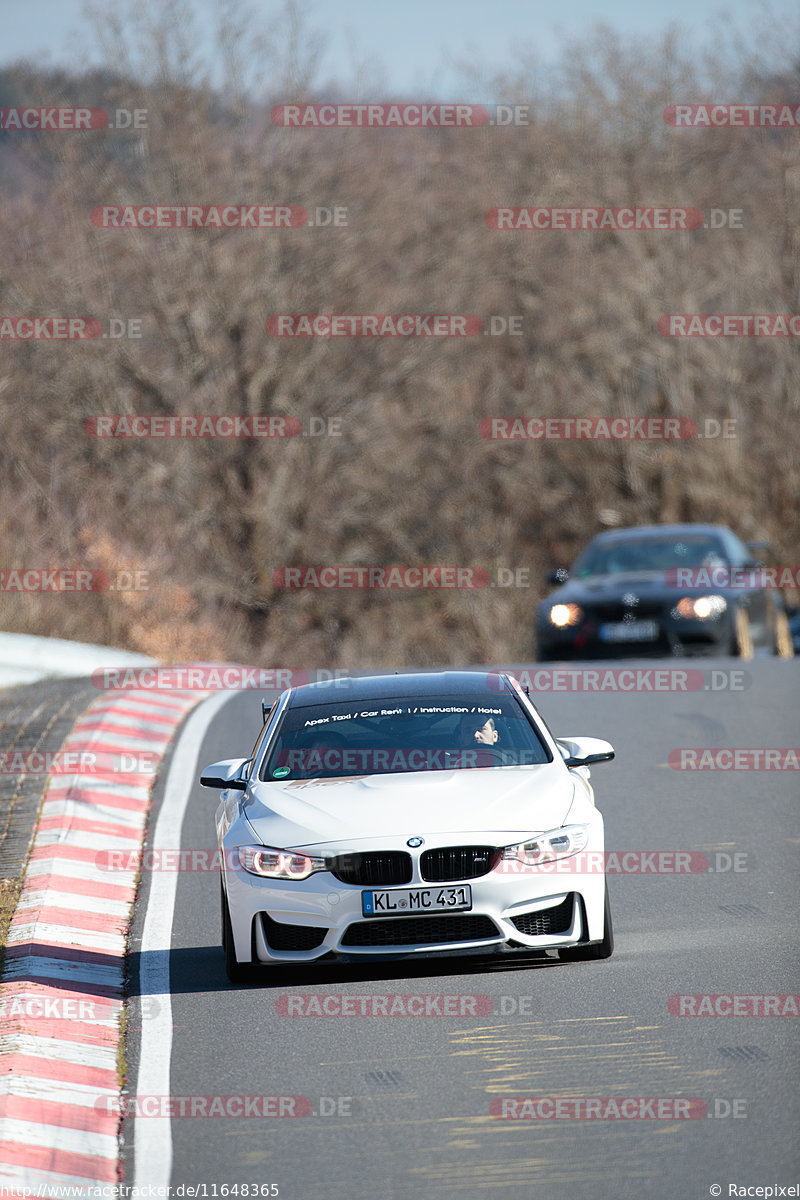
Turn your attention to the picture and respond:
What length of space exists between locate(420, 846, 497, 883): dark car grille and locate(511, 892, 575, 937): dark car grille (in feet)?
0.90

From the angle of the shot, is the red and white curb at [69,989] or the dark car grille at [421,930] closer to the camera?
the red and white curb at [69,989]

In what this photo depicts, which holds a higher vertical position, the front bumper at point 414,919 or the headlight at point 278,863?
the headlight at point 278,863

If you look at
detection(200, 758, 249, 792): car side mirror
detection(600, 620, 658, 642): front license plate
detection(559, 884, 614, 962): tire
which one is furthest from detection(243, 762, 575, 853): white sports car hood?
detection(600, 620, 658, 642): front license plate

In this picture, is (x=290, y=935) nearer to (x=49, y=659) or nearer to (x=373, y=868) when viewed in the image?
(x=373, y=868)

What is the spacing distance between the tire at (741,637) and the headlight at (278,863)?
1133cm

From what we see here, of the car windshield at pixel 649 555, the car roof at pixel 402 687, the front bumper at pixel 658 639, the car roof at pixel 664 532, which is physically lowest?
the car roof at pixel 402 687

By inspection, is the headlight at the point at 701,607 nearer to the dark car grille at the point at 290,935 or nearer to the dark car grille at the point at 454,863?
the dark car grille at the point at 454,863

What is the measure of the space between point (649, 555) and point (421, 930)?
12.4 metres

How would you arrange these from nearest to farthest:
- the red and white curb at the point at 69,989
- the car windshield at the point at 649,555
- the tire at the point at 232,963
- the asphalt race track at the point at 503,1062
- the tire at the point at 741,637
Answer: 1. the asphalt race track at the point at 503,1062
2. the red and white curb at the point at 69,989
3. the tire at the point at 232,963
4. the tire at the point at 741,637
5. the car windshield at the point at 649,555

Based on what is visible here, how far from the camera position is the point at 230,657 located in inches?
1164

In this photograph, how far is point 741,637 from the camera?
18.2m

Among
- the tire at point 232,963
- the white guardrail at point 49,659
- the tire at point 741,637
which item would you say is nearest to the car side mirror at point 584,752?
the tire at point 232,963

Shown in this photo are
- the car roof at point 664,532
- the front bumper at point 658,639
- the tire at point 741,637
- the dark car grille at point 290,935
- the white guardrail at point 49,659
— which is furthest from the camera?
the car roof at point 664,532

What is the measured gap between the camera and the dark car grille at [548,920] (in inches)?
290
